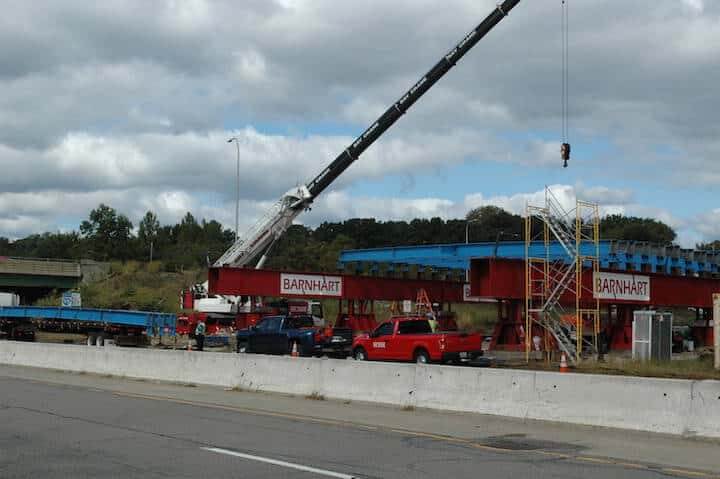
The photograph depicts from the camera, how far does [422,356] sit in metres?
26.5

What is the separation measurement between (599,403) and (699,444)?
192 cm

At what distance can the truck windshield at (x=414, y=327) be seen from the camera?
90.8ft

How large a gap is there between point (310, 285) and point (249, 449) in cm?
3237

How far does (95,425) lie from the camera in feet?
47.8

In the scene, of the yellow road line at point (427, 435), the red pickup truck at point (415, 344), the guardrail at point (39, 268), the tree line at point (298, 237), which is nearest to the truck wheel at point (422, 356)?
the red pickup truck at point (415, 344)

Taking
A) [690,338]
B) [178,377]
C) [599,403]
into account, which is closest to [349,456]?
[599,403]

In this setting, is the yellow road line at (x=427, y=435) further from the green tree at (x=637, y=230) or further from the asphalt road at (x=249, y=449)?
the green tree at (x=637, y=230)

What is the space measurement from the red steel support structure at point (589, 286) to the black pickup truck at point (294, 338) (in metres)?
6.14

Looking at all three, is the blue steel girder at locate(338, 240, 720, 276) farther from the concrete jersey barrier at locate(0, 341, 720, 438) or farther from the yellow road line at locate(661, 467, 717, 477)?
the yellow road line at locate(661, 467, 717, 477)

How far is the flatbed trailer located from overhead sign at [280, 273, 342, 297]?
18.9 feet

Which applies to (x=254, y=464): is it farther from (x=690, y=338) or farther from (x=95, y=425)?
(x=690, y=338)

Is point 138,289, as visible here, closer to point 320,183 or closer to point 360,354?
point 320,183

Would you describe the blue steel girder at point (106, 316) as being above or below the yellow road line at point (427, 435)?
above

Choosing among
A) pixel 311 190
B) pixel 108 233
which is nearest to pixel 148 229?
pixel 108 233
